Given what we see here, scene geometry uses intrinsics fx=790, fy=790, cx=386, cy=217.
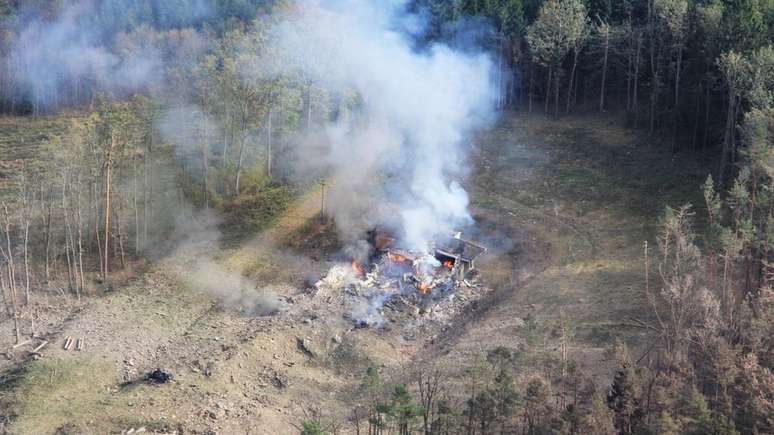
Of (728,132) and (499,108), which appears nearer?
(728,132)

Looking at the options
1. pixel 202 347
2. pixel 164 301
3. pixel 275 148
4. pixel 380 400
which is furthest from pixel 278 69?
pixel 380 400

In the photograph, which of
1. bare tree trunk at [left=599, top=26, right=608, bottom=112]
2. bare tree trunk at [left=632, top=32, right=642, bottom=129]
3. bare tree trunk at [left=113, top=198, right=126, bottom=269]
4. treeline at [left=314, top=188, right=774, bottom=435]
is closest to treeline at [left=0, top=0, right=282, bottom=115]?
bare tree trunk at [left=113, top=198, right=126, bottom=269]

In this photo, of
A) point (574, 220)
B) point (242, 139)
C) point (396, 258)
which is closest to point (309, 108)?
point (242, 139)

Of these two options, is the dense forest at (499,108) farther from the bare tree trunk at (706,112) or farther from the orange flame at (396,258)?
the orange flame at (396,258)

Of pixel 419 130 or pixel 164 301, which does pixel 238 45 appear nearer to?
pixel 419 130

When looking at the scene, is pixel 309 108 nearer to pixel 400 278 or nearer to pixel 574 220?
pixel 400 278

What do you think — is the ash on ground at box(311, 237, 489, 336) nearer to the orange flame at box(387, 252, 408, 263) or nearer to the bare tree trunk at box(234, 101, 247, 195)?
the orange flame at box(387, 252, 408, 263)
